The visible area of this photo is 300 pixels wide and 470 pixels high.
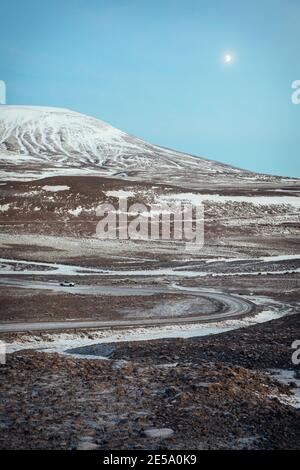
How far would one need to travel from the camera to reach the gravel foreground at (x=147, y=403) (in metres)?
11.9

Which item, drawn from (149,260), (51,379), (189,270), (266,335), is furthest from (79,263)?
(51,379)

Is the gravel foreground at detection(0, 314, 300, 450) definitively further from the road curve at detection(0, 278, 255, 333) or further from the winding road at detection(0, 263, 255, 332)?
the winding road at detection(0, 263, 255, 332)

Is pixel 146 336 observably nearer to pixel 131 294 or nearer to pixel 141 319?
pixel 141 319

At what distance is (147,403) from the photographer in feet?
47.2

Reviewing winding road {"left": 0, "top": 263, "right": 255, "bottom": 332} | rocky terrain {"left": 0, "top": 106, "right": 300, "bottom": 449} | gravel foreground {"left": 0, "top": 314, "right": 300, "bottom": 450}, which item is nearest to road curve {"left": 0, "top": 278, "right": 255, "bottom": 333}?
winding road {"left": 0, "top": 263, "right": 255, "bottom": 332}

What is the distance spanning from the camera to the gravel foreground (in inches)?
468

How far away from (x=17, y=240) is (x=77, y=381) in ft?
181

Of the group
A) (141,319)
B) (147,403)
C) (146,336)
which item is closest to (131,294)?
(141,319)

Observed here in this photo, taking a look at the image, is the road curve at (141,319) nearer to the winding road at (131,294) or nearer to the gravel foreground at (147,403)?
the winding road at (131,294)

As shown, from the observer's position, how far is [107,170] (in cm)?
15875

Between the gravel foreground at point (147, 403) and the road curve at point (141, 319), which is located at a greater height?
the gravel foreground at point (147, 403)

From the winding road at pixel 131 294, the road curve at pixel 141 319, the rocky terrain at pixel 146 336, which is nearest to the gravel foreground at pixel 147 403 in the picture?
the rocky terrain at pixel 146 336

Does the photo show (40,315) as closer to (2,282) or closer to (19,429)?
(2,282)

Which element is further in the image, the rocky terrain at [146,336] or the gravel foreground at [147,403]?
→ the rocky terrain at [146,336]
